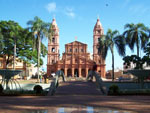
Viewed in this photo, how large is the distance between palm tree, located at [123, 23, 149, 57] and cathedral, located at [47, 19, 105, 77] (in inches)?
1160

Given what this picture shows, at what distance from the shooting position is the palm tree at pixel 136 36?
32781 mm

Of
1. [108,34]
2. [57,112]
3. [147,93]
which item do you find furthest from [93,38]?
[57,112]

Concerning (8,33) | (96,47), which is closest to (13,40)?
(8,33)

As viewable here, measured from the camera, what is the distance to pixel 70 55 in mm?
66688

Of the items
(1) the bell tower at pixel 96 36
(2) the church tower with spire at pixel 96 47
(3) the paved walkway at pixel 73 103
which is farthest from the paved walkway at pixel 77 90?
(1) the bell tower at pixel 96 36

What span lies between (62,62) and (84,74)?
8.72m

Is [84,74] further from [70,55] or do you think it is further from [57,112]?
[57,112]

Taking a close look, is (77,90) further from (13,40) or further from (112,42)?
(13,40)

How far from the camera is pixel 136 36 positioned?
32969 millimetres

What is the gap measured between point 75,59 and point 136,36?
3390cm

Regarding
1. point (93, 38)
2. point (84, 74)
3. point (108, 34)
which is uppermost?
point (93, 38)

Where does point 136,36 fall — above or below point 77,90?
above

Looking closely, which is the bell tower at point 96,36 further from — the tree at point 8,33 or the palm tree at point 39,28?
the palm tree at point 39,28

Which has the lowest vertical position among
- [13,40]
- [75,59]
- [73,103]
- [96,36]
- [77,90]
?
[77,90]
